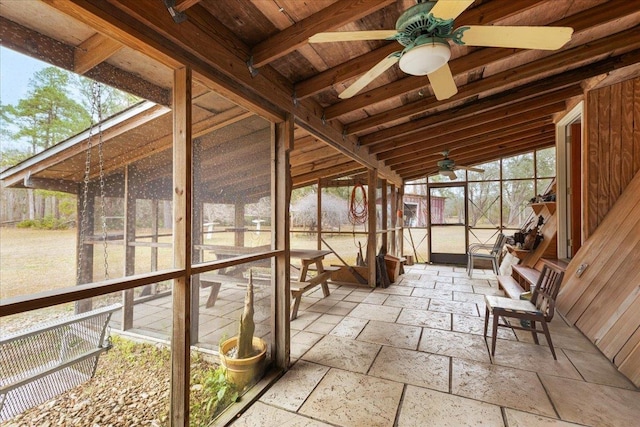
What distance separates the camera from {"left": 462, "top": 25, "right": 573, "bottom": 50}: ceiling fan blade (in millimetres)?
1267

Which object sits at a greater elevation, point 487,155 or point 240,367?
point 487,155

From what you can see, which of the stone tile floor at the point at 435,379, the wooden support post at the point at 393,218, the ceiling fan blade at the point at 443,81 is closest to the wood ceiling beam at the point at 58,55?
the ceiling fan blade at the point at 443,81

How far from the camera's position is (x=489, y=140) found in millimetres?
5305

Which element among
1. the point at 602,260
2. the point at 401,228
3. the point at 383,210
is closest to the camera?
the point at 602,260

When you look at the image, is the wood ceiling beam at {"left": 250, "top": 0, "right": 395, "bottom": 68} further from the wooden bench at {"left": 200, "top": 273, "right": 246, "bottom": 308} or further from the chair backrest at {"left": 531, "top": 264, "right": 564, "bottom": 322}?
the chair backrest at {"left": 531, "top": 264, "right": 564, "bottom": 322}

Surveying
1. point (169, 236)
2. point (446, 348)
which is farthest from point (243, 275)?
point (446, 348)

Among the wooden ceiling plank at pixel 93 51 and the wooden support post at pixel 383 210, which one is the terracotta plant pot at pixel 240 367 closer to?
the wooden ceiling plank at pixel 93 51

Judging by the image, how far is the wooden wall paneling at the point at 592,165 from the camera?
3232 mm

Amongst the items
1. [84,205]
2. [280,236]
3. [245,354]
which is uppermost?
[84,205]

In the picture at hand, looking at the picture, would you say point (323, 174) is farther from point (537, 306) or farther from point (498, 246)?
point (537, 306)

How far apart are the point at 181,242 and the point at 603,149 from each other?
4406 millimetres

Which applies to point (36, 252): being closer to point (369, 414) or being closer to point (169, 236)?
point (169, 236)

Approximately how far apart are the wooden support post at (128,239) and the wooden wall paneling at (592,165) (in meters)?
4.48

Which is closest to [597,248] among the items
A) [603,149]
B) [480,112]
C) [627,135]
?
[603,149]
